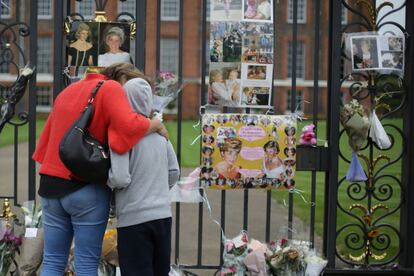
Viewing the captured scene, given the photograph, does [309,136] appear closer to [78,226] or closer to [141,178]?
[141,178]

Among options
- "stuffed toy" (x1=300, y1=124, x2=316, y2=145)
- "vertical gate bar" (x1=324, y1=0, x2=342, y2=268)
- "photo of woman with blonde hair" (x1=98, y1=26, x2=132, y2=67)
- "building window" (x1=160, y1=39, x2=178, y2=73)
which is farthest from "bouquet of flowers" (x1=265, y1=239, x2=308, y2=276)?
"building window" (x1=160, y1=39, x2=178, y2=73)

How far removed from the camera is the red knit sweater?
341 centimetres

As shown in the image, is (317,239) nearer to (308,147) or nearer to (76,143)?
(308,147)

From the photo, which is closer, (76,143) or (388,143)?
(76,143)

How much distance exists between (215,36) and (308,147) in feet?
3.49

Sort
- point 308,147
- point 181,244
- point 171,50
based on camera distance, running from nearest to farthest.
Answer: point 308,147 → point 181,244 → point 171,50

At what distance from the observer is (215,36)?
461 cm

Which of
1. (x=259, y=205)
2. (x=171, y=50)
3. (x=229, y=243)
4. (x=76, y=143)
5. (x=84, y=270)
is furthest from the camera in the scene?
(x=171, y=50)

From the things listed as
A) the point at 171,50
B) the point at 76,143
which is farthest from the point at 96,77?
the point at 171,50

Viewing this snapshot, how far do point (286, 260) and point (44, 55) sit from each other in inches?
664

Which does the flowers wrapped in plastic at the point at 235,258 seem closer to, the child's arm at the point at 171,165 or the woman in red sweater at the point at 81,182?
the child's arm at the point at 171,165

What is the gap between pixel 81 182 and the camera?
3496mm

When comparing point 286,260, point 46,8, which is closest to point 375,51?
point 286,260

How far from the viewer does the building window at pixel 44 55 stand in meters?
18.3
